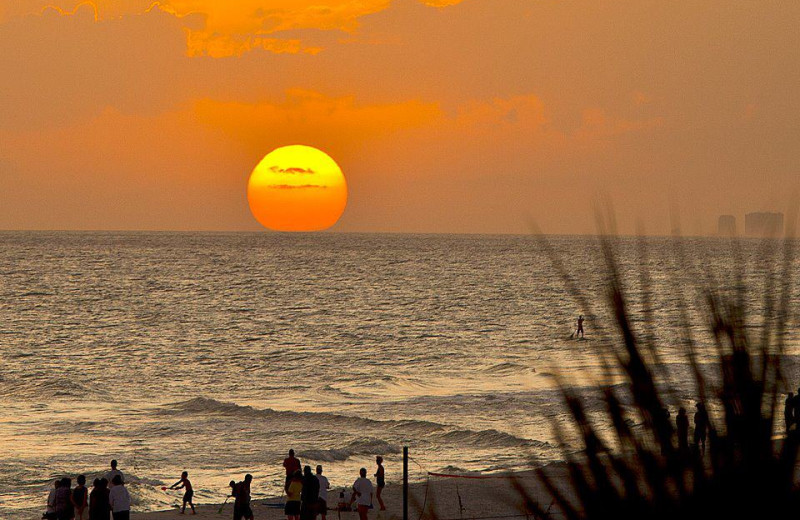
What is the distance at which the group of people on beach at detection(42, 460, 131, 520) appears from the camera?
1620 centimetres

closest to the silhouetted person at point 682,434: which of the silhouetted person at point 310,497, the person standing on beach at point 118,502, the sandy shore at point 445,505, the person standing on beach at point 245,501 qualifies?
the person standing on beach at point 118,502

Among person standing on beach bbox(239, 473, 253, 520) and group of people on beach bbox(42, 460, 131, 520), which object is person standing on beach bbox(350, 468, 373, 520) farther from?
group of people on beach bbox(42, 460, 131, 520)

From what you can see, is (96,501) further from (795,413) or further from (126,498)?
(795,413)

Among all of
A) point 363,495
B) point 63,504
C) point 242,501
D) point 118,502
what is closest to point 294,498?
point 363,495

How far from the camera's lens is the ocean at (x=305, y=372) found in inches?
944

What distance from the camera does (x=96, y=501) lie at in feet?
53.2

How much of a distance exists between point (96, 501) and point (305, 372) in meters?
39.2

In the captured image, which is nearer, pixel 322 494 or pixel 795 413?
pixel 795 413

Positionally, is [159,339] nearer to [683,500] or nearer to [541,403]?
[541,403]

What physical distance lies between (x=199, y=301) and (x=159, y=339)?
1370 inches

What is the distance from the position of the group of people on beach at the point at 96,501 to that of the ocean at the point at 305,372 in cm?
628

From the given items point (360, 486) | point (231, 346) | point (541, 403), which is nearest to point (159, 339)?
point (231, 346)

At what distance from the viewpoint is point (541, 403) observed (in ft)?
130

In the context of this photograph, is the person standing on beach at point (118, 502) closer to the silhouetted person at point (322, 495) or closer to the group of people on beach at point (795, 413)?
the silhouetted person at point (322, 495)
